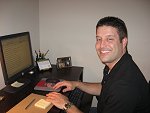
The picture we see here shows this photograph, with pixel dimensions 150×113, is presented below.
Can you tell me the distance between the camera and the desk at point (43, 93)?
1.33 metres

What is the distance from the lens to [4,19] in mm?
1637

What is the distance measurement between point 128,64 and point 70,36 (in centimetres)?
113

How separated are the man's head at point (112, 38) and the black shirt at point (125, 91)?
0.23 feet

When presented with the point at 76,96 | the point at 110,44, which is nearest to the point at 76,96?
the point at 76,96

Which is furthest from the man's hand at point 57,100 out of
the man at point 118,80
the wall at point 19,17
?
the wall at point 19,17

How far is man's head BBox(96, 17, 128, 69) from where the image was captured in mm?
1282

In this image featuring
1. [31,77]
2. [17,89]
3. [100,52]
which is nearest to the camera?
[100,52]

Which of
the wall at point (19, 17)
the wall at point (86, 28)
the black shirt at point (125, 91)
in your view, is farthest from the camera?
the wall at point (86, 28)

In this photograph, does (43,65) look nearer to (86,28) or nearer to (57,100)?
(86,28)

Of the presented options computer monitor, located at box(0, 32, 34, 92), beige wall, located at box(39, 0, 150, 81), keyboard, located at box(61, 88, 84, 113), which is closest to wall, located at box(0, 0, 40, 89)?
beige wall, located at box(39, 0, 150, 81)

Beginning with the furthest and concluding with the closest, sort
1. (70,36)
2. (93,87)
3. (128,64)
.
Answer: (70,36)
(93,87)
(128,64)

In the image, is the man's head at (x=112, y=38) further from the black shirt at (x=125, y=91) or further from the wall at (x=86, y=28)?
the wall at (x=86, y=28)

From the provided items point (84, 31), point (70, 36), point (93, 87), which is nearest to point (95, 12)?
point (84, 31)

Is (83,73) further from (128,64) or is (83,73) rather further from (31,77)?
(128,64)
